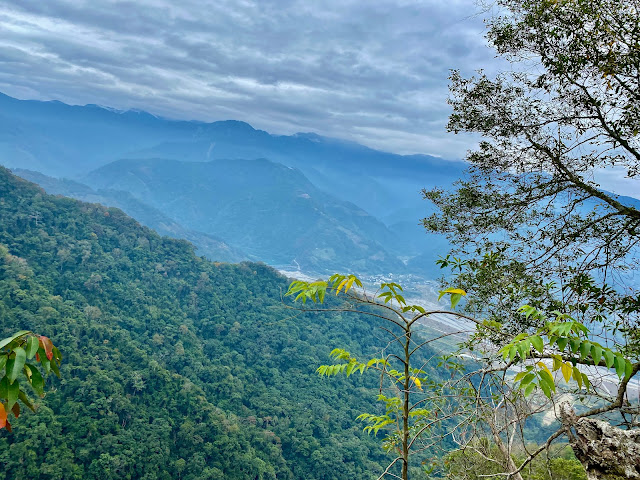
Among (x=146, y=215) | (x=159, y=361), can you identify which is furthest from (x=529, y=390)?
(x=146, y=215)

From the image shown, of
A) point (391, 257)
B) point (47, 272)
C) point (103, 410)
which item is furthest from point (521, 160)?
point (391, 257)

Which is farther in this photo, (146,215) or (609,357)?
(146,215)

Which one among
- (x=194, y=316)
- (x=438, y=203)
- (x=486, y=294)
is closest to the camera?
(x=486, y=294)

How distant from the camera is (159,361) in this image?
32125 millimetres

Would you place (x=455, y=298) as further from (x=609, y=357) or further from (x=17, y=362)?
(x=17, y=362)

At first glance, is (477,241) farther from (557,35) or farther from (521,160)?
(557,35)

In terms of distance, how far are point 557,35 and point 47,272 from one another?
141 feet

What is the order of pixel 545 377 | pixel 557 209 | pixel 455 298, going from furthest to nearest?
pixel 557 209 → pixel 455 298 → pixel 545 377

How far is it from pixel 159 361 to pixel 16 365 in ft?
114

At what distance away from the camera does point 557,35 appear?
3.68 metres

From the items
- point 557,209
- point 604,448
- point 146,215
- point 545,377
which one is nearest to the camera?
point 545,377

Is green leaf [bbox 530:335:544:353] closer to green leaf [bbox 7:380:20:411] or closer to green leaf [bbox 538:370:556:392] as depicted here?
green leaf [bbox 538:370:556:392]

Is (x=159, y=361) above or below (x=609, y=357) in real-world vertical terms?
below

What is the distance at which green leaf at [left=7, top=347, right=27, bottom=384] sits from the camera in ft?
3.59
